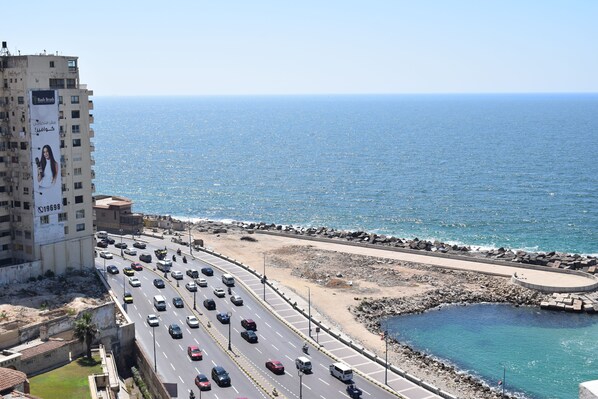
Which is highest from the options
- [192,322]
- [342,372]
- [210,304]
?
[210,304]

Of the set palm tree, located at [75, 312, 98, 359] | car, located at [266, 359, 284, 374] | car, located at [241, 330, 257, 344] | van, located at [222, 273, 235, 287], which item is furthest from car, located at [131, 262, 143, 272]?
car, located at [266, 359, 284, 374]

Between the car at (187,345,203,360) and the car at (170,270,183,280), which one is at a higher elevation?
the car at (170,270,183,280)

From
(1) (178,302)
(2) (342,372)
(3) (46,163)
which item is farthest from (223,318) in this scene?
(3) (46,163)

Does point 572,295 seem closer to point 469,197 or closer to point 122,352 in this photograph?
point 122,352

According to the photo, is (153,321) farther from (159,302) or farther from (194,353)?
(194,353)

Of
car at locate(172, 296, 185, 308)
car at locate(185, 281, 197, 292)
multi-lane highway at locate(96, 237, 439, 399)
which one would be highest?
car at locate(185, 281, 197, 292)

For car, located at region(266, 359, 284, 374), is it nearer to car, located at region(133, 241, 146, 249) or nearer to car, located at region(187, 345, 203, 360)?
car, located at region(187, 345, 203, 360)

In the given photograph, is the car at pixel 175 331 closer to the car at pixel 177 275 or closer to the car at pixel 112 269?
the car at pixel 177 275

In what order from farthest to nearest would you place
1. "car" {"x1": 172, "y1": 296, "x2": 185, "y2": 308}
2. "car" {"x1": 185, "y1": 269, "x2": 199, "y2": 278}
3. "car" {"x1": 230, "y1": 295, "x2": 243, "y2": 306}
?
"car" {"x1": 185, "y1": 269, "x2": 199, "y2": 278}
"car" {"x1": 230, "y1": 295, "x2": 243, "y2": 306}
"car" {"x1": 172, "y1": 296, "x2": 185, "y2": 308}
